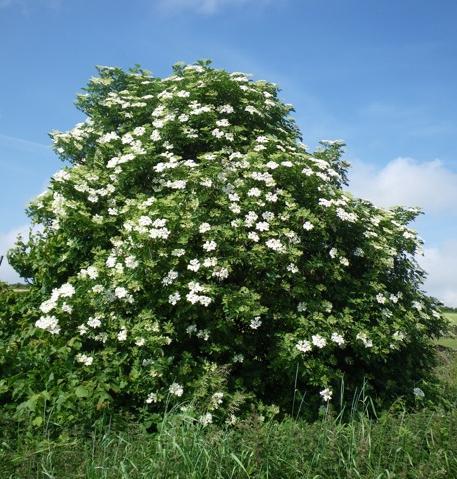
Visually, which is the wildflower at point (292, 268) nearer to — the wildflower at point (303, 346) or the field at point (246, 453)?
the wildflower at point (303, 346)

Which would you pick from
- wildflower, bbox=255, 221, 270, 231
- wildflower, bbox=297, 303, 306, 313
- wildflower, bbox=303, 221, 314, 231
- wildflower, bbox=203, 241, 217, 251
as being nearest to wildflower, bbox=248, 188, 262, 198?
wildflower, bbox=255, 221, 270, 231

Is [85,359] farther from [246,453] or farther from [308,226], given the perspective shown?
[308,226]

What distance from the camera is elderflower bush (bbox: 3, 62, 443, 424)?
5.80 m

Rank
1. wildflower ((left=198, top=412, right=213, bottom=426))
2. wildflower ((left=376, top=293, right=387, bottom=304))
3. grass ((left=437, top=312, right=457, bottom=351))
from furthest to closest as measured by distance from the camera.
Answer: grass ((left=437, top=312, right=457, bottom=351)) < wildflower ((left=376, top=293, right=387, bottom=304)) < wildflower ((left=198, top=412, right=213, bottom=426))

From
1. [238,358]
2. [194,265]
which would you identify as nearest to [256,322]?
[238,358]

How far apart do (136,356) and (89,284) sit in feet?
3.29

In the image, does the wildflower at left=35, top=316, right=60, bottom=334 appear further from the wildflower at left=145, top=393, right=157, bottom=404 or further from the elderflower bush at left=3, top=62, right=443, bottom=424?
the wildflower at left=145, top=393, right=157, bottom=404

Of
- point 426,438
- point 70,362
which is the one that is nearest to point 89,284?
point 70,362

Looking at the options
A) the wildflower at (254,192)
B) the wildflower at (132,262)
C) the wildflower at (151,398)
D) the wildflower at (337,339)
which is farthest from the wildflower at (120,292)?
the wildflower at (337,339)

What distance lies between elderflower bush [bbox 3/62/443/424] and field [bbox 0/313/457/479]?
1.95ft

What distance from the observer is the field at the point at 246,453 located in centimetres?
404

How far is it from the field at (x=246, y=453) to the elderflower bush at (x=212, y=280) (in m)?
0.59

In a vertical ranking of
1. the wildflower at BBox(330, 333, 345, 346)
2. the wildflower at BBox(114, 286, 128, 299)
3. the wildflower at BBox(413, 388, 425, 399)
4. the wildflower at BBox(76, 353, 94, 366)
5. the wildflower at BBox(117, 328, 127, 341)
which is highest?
the wildflower at BBox(330, 333, 345, 346)

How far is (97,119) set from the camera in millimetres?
8539
